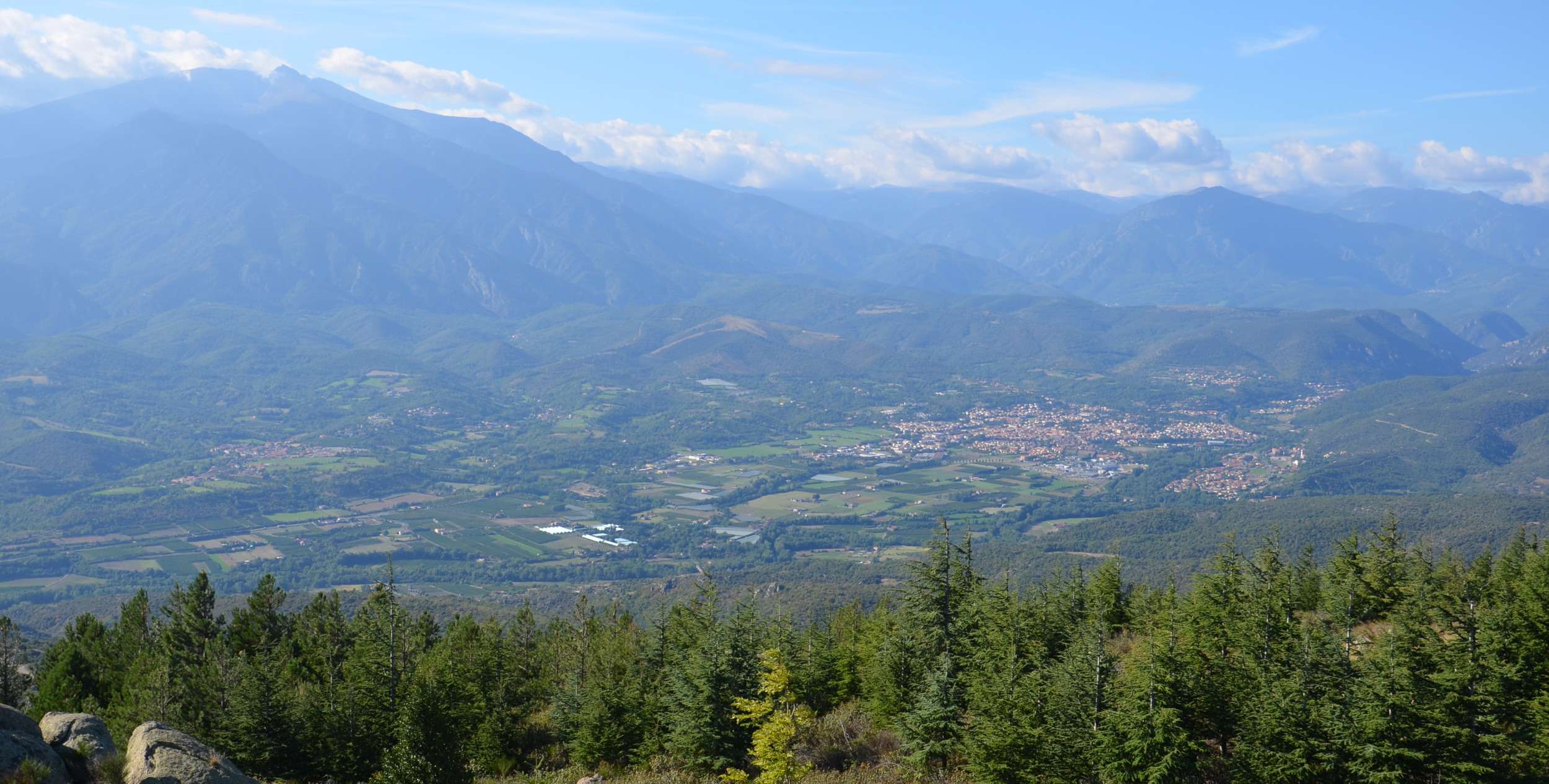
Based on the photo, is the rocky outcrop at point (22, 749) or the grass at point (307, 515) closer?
the rocky outcrop at point (22, 749)

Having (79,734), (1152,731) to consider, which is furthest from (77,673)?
(1152,731)

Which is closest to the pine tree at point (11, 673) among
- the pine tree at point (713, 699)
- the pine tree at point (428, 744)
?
the pine tree at point (428, 744)

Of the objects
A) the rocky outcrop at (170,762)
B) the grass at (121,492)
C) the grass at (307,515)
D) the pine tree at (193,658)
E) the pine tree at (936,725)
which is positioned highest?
the grass at (121,492)

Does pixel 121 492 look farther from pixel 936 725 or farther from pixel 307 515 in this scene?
pixel 936 725

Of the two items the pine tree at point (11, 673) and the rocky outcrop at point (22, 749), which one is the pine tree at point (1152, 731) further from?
the pine tree at point (11, 673)

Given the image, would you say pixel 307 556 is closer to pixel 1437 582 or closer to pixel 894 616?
pixel 894 616

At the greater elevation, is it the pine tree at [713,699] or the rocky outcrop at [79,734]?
the rocky outcrop at [79,734]

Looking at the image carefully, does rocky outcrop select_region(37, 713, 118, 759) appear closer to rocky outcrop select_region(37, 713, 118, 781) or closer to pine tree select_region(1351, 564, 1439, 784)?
rocky outcrop select_region(37, 713, 118, 781)
